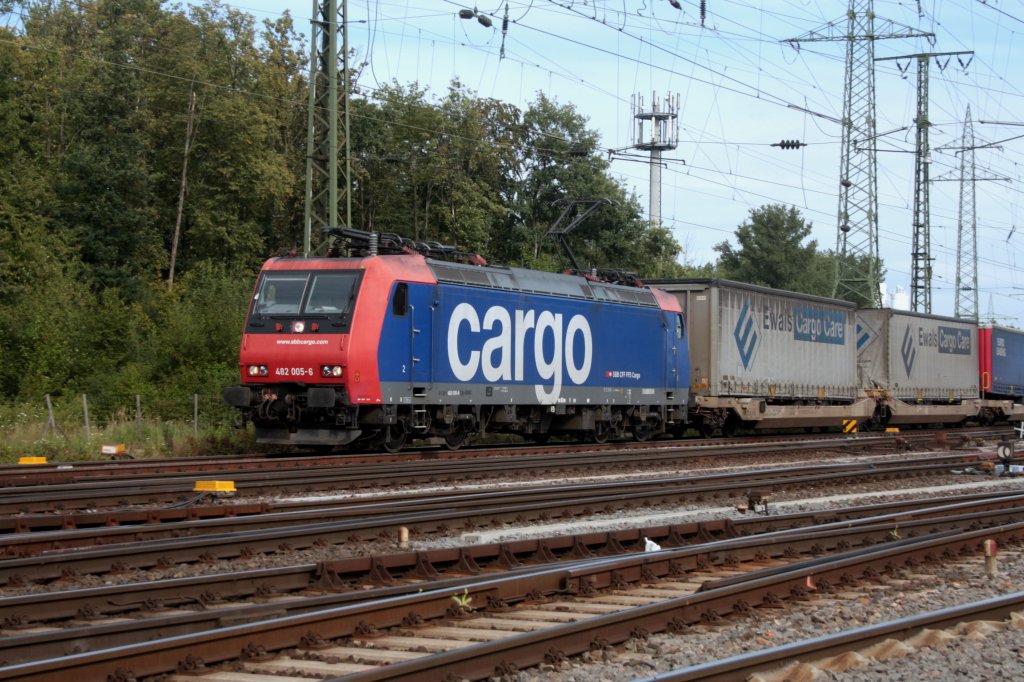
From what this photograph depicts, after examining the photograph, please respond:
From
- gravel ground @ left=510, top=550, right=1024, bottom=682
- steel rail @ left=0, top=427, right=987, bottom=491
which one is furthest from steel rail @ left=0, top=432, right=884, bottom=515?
gravel ground @ left=510, top=550, right=1024, bottom=682

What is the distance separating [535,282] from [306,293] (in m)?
5.13

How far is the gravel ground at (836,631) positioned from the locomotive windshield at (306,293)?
1135 cm

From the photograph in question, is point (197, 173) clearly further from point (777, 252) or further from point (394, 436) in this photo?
point (777, 252)

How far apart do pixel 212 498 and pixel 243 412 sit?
6.38m

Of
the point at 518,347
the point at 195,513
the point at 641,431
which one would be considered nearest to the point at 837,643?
the point at 195,513

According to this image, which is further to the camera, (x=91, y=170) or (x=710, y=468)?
(x=91, y=170)

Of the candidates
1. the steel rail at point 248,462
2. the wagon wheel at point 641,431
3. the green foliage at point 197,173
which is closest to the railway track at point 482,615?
the steel rail at point 248,462

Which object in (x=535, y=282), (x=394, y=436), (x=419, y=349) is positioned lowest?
(x=394, y=436)

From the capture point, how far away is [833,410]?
107ft

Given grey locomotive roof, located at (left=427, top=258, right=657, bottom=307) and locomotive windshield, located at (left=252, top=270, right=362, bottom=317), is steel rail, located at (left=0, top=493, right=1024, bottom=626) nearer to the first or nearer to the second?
locomotive windshield, located at (left=252, top=270, right=362, bottom=317)

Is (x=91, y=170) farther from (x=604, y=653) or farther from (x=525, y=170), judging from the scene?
(x=604, y=653)

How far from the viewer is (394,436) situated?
67.8 ft

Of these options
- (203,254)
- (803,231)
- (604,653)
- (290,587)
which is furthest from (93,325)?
(803,231)

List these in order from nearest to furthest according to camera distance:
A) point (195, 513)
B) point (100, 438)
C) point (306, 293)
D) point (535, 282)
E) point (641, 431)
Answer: point (195, 513) < point (306, 293) < point (100, 438) < point (535, 282) < point (641, 431)
